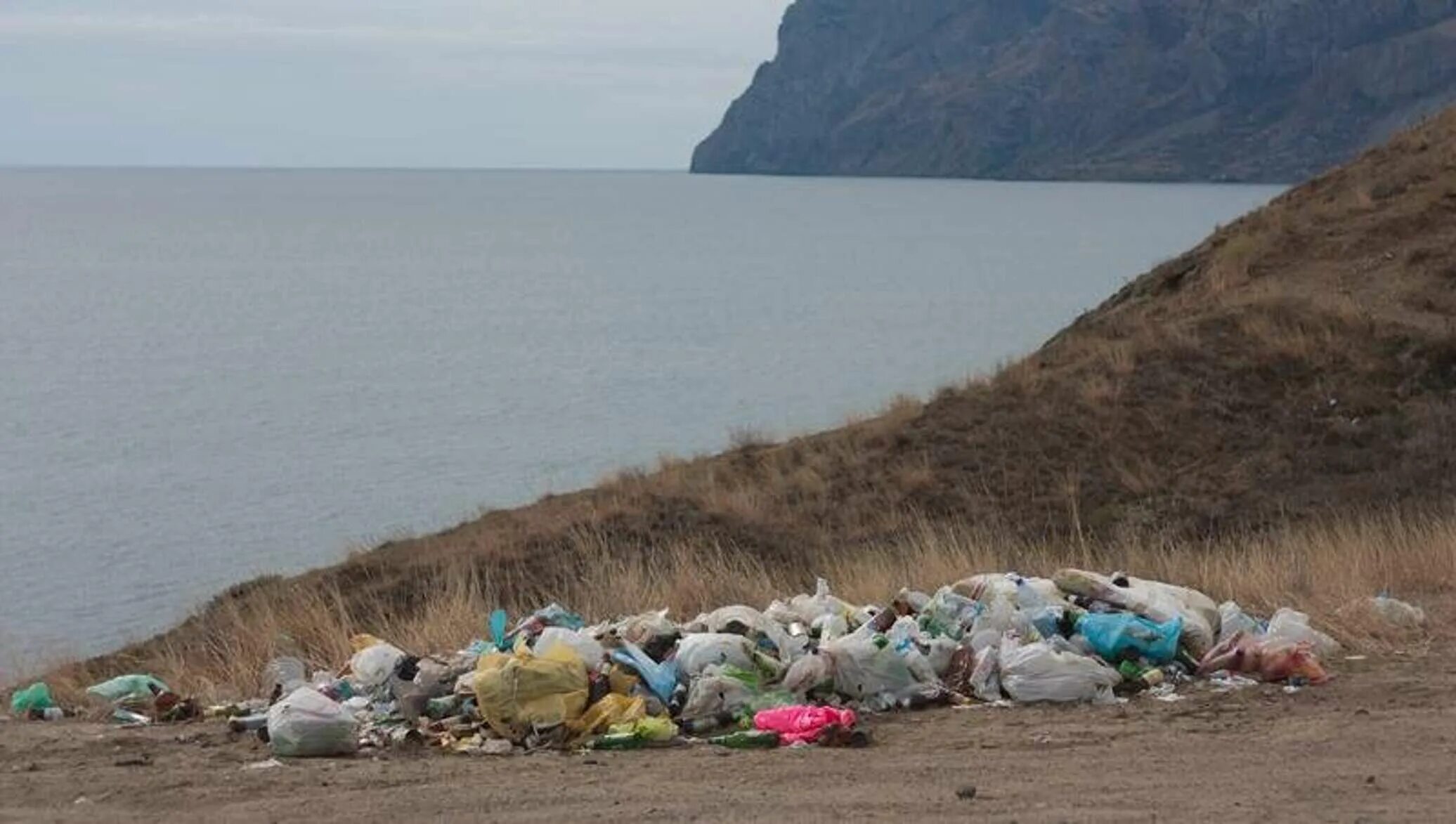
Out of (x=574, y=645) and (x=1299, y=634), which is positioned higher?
(x=574, y=645)

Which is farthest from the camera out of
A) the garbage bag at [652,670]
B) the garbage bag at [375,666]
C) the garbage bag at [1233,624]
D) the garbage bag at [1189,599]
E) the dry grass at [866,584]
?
the dry grass at [866,584]

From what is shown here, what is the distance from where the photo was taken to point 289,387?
160 feet

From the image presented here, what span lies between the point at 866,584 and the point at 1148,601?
252 cm

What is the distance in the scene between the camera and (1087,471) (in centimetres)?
1927

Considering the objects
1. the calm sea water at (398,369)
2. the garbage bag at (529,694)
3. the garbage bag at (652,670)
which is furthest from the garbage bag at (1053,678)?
the calm sea water at (398,369)

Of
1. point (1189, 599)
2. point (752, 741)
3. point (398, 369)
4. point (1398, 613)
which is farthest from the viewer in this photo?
point (398, 369)

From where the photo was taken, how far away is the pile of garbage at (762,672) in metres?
8.19

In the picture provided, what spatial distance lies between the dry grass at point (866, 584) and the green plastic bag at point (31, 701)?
2.52 ft

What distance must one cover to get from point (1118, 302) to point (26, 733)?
1971 cm

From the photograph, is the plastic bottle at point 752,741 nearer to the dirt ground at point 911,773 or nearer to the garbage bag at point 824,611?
the dirt ground at point 911,773

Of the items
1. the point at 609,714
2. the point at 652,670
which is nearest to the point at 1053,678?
the point at 652,670

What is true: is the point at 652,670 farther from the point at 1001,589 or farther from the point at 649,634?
the point at 1001,589

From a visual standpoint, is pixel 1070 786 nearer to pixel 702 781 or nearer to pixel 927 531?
pixel 702 781

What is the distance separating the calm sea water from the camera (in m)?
29.1
